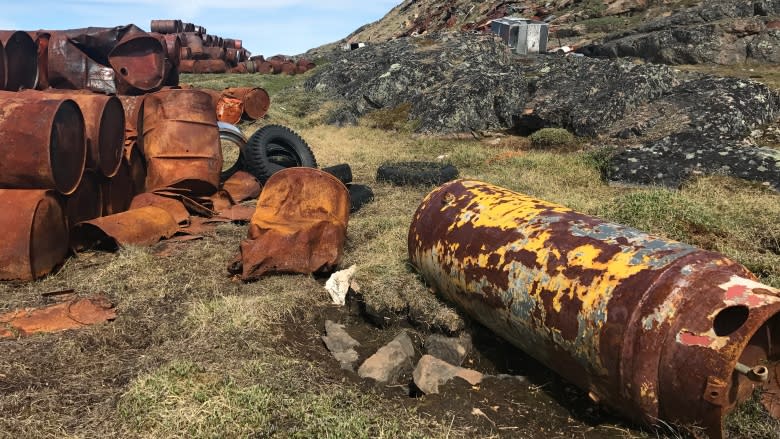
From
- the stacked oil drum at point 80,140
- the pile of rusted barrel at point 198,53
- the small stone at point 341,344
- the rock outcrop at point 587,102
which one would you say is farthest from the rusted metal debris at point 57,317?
the pile of rusted barrel at point 198,53

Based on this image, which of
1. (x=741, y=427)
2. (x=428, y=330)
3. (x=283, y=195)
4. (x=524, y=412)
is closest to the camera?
(x=741, y=427)

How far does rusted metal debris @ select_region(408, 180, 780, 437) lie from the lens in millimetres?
2139

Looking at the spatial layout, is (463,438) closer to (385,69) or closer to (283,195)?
(283,195)

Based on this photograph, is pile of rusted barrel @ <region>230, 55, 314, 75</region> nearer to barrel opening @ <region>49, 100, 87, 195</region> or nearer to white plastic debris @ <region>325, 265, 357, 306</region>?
barrel opening @ <region>49, 100, 87, 195</region>

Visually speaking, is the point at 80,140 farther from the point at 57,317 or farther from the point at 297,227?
the point at 297,227

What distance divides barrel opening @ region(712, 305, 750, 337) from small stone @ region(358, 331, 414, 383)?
173 cm

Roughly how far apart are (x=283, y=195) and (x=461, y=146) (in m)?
5.41

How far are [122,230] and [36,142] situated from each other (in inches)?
41.5

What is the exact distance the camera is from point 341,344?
3.54 metres

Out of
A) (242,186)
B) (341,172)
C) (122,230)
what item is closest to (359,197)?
(341,172)

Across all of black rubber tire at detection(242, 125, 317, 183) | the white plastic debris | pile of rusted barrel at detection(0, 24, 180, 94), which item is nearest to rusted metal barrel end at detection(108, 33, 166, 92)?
pile of rusted barrel at detection(0, 24, 180, 94)

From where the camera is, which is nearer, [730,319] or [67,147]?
[730,319]

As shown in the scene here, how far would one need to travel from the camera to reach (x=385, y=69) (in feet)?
48.9

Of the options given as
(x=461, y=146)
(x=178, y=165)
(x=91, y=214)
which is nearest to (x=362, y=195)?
(x=178, y=165)
